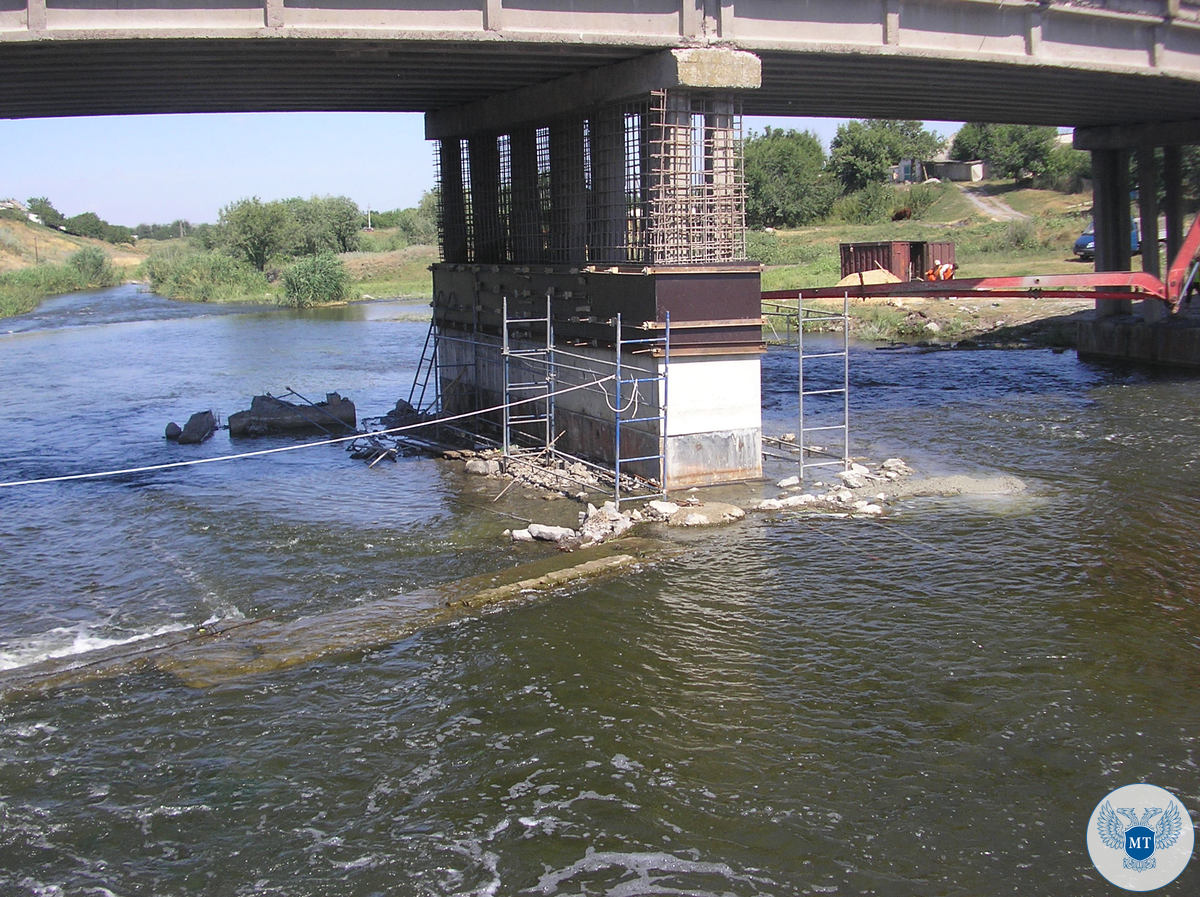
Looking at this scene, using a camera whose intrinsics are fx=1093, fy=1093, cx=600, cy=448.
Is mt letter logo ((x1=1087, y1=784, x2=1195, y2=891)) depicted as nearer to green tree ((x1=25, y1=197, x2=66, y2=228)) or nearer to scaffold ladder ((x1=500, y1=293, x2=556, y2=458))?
scaffold ladder ((x1=500, y1=293, x2=556, y2=458))

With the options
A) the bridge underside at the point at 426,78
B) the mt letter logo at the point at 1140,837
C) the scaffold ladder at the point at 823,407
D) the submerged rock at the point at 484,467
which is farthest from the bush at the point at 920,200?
Result: the mt letter logo at the point at 1140,837

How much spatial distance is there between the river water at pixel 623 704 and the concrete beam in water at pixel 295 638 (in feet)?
1.06

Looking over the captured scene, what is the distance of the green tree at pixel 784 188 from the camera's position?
85625mm

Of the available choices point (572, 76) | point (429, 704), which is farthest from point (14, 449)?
point (429, 704)

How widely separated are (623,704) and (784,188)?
79073 mm

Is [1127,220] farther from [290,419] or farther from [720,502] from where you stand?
[290,419]

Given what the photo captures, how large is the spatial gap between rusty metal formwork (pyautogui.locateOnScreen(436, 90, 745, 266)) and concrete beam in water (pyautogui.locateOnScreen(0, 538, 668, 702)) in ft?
22.3

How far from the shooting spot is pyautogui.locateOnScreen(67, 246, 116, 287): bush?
3743 inches

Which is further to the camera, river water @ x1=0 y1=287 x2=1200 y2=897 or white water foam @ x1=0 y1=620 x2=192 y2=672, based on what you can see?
white water foam @ x1=0 y1=620 x2=192 y2=672

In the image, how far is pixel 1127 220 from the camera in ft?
122

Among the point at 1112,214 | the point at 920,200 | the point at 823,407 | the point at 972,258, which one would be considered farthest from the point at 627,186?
the point at 920,200

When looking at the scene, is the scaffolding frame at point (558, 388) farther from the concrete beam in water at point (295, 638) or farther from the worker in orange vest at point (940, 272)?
the worker in orange vest at point (940, 272)

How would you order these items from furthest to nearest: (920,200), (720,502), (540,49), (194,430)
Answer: (920,200) < (194,430) < (540,49) < (720,502)

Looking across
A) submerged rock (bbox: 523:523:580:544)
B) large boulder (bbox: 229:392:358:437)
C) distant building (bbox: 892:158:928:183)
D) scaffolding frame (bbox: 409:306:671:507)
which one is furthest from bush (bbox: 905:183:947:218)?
submerged rock (bbox: 523:523:580:544)
